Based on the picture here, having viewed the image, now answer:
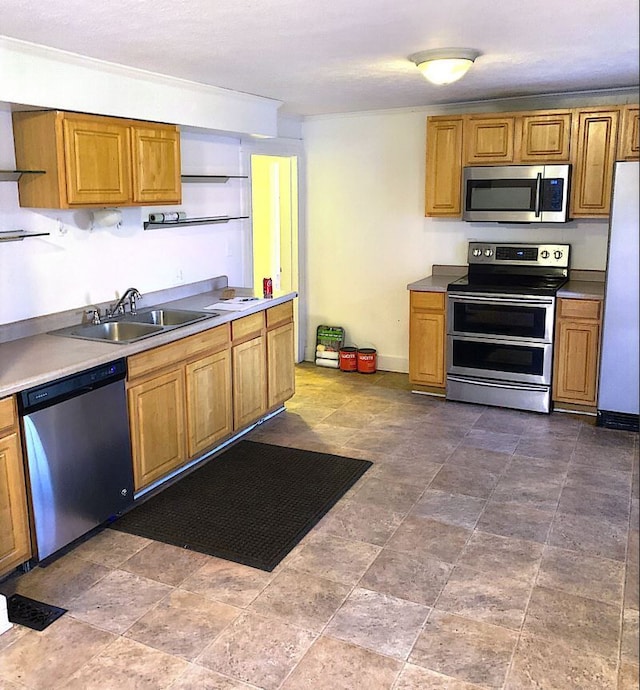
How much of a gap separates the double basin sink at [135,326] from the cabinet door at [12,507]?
0.80 meters

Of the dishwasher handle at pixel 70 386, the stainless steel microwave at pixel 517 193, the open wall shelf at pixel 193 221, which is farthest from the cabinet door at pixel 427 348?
the dishwasher handle at pixel 70 386

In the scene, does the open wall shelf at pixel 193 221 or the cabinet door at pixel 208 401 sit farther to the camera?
the open wall shelf at pixel 193 221

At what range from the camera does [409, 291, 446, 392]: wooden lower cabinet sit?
5.15 metres

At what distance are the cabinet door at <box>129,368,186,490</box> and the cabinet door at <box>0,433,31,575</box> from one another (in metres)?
0.69

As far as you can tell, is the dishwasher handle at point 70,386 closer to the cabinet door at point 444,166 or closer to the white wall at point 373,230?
the cabinet door at point 444,166

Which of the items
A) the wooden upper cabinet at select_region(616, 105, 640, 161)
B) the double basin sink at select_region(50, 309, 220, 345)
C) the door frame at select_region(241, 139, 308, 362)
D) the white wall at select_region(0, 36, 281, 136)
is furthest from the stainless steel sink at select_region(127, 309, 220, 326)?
the wooden upper cabinet at select_region(616, 105, 640, 161)

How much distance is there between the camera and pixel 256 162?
614 centimetres

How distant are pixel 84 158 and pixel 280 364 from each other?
2017 millimetres

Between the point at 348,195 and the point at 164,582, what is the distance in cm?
401

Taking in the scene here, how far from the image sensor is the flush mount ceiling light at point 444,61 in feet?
11.0

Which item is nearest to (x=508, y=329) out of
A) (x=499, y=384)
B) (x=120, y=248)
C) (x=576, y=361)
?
(x=499, y=384)

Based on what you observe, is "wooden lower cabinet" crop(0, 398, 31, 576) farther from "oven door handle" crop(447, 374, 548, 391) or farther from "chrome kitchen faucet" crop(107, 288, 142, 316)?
"oven door handle" crop(447, 374, 548, 391)

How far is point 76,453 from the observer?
298cm

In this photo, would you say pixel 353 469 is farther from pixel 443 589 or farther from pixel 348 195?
pixel 348 195
